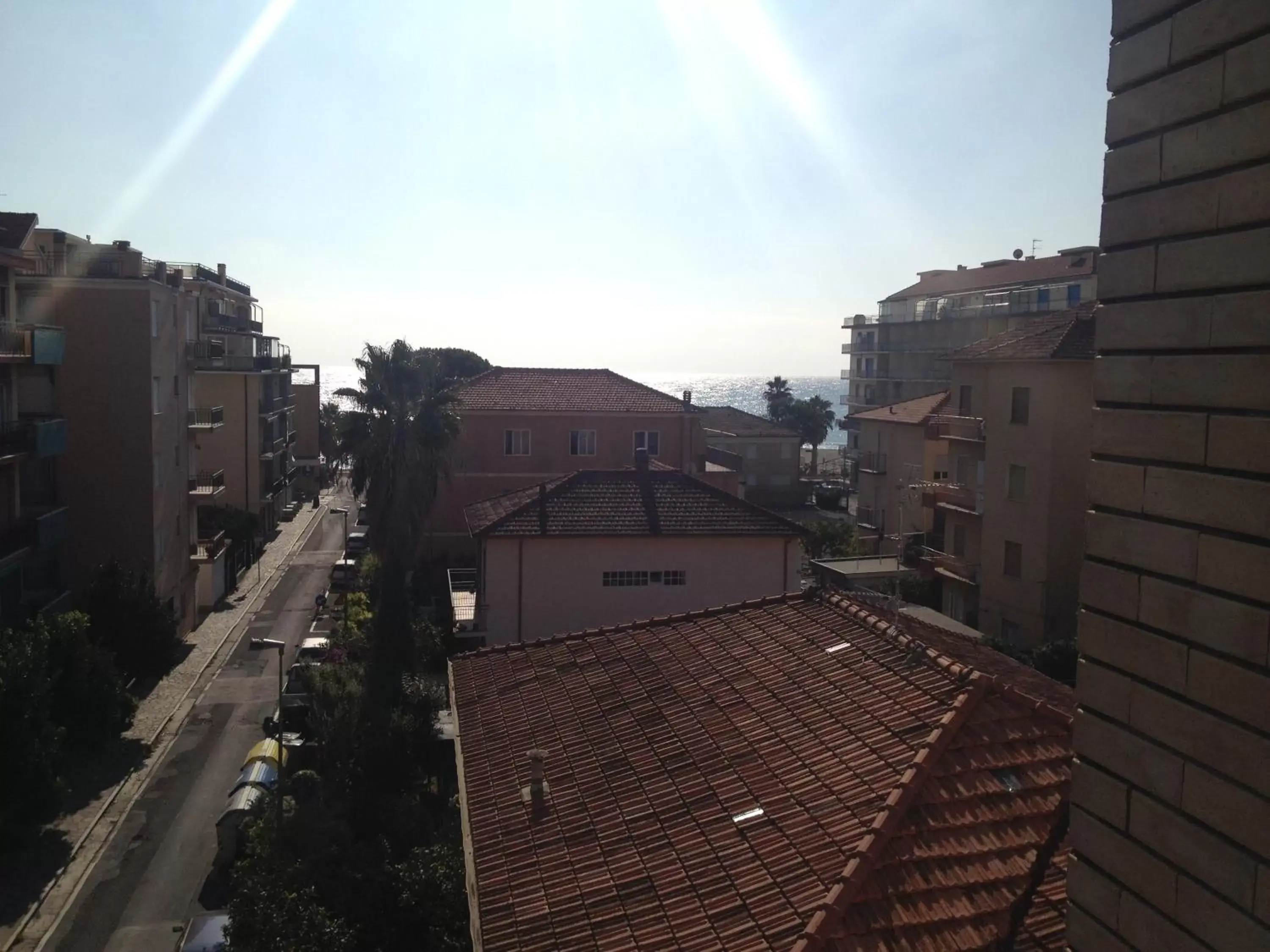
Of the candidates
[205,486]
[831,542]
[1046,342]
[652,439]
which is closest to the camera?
[1046,342]

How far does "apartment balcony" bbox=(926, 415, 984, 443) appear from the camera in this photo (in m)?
40.0

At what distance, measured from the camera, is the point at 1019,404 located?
122ft

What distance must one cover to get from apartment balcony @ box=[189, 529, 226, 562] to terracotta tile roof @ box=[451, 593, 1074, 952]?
32.8 meters

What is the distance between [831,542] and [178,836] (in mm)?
32864

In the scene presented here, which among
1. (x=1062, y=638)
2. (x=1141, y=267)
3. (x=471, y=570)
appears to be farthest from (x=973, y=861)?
(x=471, y=570)

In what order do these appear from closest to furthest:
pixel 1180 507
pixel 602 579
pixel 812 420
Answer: pixel 1180 507, pixel 602 579, pixel 812 420

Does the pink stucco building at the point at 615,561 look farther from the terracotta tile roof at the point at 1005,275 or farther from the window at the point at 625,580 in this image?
the terracotta tile roof at the point at 1005,275

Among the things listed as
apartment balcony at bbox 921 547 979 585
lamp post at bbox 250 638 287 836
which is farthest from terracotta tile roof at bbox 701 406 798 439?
lamp post at bbox 250 638 287 836

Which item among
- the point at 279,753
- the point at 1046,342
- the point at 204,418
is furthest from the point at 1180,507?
the point at 204,418

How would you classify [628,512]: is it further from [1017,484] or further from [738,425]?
[738,425]

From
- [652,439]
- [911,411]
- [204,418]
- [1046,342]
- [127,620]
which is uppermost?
[1046,342]

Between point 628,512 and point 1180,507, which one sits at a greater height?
point 1180,507

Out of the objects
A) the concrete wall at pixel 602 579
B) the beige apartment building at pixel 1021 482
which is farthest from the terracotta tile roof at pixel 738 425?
the concrete wall at pixel 602 579

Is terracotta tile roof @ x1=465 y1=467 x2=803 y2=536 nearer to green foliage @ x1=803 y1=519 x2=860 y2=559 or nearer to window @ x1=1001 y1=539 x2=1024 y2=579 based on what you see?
window @ x1=1001 y1=539 x2=1024 y2=579
